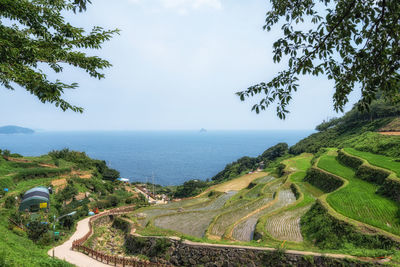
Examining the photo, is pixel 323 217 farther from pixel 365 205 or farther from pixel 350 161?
pixel 350 161

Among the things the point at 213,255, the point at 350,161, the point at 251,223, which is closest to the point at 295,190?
the point at 350,161

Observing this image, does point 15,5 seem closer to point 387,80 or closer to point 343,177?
point 387,80

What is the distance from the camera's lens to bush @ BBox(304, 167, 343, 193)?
23.0 metres

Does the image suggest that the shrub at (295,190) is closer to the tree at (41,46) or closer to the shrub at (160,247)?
the shrub at (160,247)

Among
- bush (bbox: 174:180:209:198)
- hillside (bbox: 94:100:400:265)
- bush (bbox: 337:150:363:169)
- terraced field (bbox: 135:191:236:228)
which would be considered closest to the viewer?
hillside (bbox: 94:100:400:265)

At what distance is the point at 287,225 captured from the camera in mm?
17562

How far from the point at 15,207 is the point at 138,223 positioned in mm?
12149

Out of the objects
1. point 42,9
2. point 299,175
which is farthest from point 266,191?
point 42,9

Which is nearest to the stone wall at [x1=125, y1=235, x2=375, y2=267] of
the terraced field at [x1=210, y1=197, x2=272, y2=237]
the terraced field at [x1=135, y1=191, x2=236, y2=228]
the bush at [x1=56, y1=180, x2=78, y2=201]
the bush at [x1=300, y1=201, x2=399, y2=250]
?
the bush at [x1=300, y1=201, x2=399, y2=250]

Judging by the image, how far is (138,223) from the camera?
23297 millimetres

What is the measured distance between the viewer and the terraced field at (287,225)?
619 inches

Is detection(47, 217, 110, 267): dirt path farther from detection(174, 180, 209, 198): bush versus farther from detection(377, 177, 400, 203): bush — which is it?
detection(174, 180, 209, 198): bush

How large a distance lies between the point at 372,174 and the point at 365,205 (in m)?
6.45

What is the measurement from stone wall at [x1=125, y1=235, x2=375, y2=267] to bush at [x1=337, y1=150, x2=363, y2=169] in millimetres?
17754
